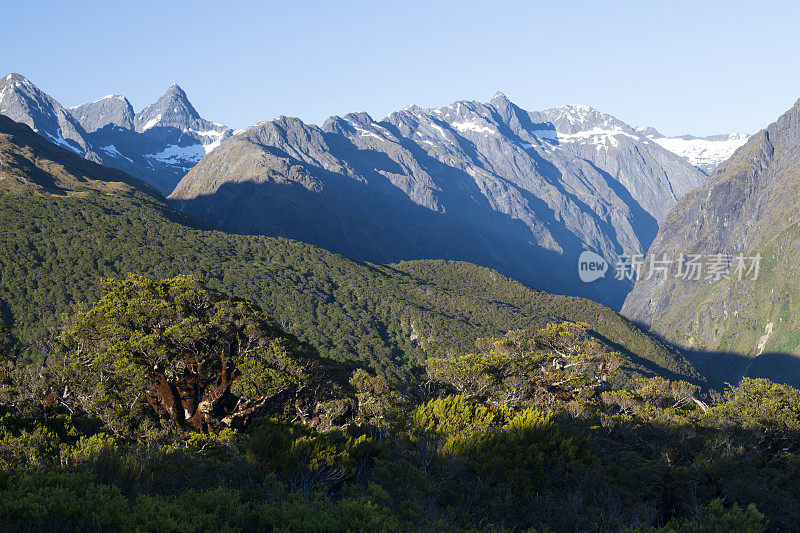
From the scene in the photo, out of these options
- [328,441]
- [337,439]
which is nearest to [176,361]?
[337,439]

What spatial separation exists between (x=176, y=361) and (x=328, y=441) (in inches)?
873

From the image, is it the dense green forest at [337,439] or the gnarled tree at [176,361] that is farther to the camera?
the gnarled tree at [176,361]

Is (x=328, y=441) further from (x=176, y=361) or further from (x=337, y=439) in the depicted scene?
(x=176, y=361)

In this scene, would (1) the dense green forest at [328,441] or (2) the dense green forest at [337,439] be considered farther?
(2) the dense green forest at [337,439]

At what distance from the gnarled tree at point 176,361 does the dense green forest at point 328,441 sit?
0.68 feet

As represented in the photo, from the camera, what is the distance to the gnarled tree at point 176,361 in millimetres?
44062

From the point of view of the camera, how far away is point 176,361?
47.4 metres

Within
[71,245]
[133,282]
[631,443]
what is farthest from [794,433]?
[71,245]

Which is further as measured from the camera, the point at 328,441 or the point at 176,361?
the point at 176,361

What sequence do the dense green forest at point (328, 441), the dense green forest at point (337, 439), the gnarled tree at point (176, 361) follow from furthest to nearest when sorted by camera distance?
the gnarled tree at point (176, 361) < the dense green forest at point (337, 439) < the dense green forest at point (328, 441)

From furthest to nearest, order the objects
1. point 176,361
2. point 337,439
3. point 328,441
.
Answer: point 176,361 → point 337,439 → point 328,441

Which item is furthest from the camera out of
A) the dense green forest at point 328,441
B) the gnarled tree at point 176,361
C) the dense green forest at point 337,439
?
the gnarled tree at point 176,361

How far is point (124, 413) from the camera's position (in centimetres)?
4200

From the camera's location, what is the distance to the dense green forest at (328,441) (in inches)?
854
